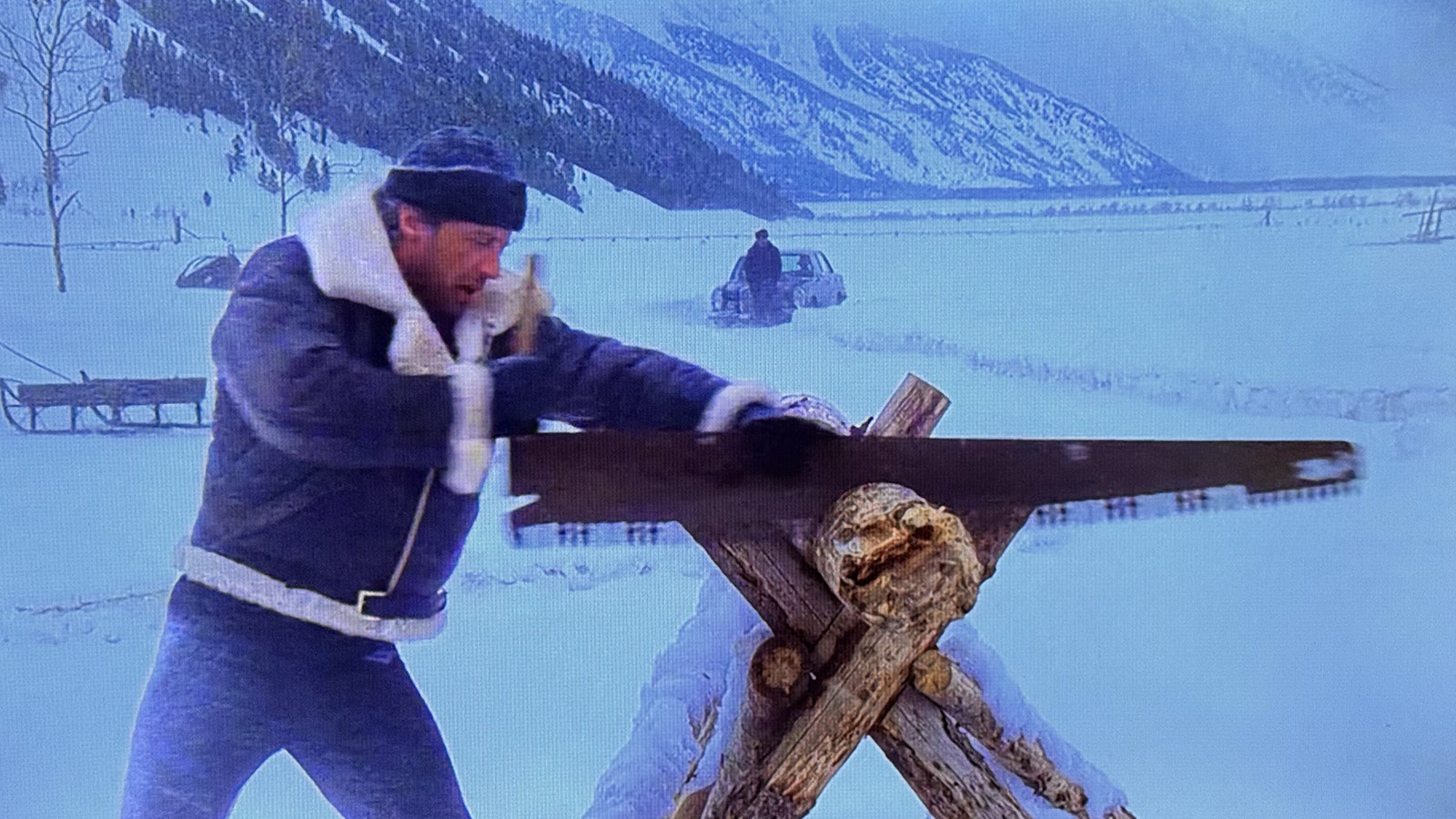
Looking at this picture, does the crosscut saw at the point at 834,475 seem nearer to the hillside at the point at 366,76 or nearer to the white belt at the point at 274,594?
the white belt at the point at 274,594

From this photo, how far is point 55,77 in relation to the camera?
1465mm

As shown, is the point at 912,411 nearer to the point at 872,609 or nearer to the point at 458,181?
the point at 872,609

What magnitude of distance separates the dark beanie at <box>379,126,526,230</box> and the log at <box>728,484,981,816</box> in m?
0.62

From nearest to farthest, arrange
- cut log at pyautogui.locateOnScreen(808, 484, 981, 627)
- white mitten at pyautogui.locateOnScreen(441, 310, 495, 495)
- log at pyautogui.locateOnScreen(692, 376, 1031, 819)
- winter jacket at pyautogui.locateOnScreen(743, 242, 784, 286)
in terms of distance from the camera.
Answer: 1. cut log at pyautogui.locateOnScreen(808, 484, 981, 627)
2. white mitten at pyautogui.locateOnScreen(441, 310, 495, 495)
3. log at pyautogui.locateOnScreen(692, 376, 1031, 819)
4. winter jacket at pyautogui.locateOnScreen(743, 242, 784, 286)

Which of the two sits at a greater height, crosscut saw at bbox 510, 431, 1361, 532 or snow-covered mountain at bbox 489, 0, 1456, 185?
snow-covered mountain at bbox 489, 0, 1456, 185

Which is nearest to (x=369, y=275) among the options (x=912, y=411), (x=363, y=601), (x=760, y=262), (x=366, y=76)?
(x=366, y=76)

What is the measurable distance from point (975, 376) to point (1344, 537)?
2.52ft

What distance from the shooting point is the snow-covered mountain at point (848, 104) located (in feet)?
5.20

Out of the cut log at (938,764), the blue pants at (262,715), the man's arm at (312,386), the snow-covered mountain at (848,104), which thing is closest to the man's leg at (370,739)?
the blue pants at (262,715)

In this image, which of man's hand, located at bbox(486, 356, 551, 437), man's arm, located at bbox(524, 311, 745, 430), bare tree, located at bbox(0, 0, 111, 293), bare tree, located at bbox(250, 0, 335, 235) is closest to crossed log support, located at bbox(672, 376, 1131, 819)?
man's arm, located at bbox(524, 311, 745, 430)

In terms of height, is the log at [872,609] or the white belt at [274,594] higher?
the log at [872,609]

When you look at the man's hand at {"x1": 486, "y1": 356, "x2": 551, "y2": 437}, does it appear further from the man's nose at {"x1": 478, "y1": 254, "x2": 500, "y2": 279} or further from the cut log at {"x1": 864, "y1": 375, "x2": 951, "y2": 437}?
the cut log at {"x1": 864, "y1": 375, "x2": 951, "y2": 437}

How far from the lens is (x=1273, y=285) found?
1.75 m

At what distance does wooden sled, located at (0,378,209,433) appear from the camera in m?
→ 1.51
